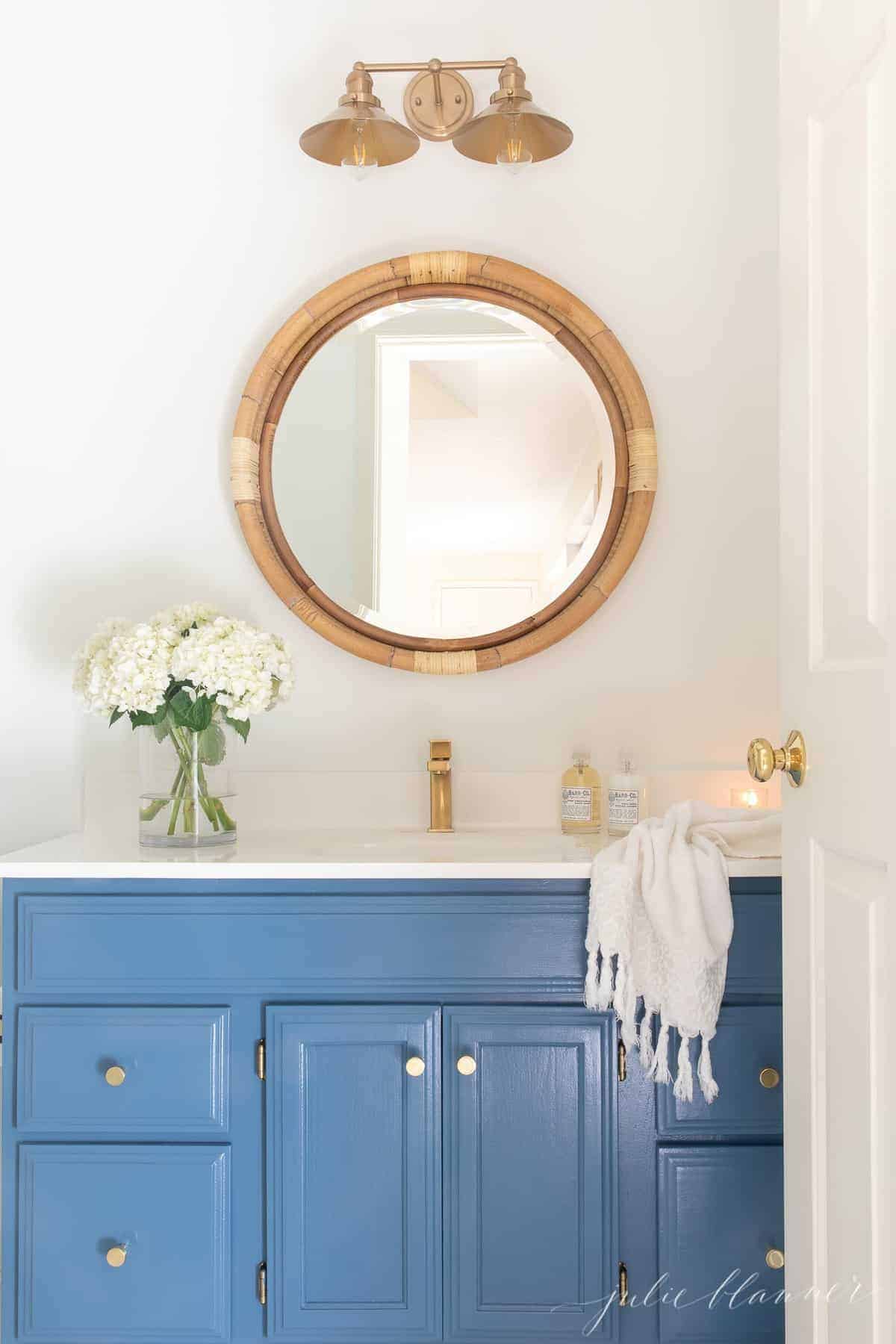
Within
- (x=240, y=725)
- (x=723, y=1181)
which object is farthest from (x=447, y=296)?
(x=723, y=1181)

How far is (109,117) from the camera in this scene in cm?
211

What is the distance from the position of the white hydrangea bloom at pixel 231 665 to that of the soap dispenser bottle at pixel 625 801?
0.62m

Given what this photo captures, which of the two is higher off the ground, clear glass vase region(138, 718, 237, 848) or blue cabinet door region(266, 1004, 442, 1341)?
clear glass vase region(138, 718, 237, 848)

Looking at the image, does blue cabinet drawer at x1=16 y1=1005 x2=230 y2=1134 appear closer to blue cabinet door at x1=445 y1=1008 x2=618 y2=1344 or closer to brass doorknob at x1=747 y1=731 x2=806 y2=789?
blue cabinet door at x1=445 y1=1008 x2=618 y2=1344

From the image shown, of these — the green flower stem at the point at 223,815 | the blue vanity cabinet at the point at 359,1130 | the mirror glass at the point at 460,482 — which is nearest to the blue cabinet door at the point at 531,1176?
the blue vanity cabinet at the point at 359,1130

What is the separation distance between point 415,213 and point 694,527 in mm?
818

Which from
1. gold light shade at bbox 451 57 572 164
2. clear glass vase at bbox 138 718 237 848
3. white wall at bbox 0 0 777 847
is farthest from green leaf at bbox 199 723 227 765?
gold light shade at bbox 451 57 572 164

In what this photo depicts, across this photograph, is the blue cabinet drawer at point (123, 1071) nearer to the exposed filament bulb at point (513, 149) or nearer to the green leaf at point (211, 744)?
the green leaf at point (211, 744)

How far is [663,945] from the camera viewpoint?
1.55m

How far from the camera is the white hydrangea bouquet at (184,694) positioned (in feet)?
5.62

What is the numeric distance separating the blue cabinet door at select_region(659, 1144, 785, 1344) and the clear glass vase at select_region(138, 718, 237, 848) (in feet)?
2.92

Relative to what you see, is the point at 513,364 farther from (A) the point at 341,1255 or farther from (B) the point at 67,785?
(A) the point at 341,1255

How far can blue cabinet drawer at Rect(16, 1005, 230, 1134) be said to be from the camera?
1597mm

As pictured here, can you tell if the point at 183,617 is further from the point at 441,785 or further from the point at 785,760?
the point at 785,760
